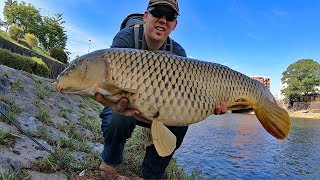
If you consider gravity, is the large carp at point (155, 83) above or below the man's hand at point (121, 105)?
above

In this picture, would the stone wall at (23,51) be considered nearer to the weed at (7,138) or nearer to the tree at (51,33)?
the weed at (7,138)

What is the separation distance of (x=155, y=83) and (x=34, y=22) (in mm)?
40902

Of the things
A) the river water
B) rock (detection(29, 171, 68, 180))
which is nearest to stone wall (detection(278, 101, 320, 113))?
the river water

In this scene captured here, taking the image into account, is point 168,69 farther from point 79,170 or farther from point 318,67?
point 318,67

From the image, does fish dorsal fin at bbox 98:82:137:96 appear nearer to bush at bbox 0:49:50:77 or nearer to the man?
the man

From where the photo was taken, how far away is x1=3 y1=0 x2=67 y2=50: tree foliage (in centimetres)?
3816

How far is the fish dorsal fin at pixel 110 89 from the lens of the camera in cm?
243

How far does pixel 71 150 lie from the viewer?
13.4 ft

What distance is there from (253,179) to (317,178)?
1.67m

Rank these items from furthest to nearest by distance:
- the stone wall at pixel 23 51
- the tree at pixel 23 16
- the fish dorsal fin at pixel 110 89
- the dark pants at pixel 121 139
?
1. the tree at pixel 23 16
2. the stone wall at pixel 23 51
3. the dark pants at pixel 121 139
4. the fish dorsal fin at pixel 110 89

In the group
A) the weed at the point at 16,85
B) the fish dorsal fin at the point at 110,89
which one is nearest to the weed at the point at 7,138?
the fish dorsal fin at the point at 110,89

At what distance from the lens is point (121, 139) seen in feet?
11.2

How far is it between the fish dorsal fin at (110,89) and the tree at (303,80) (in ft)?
240

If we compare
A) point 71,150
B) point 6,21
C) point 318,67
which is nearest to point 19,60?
point 71,150
